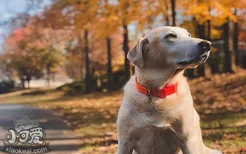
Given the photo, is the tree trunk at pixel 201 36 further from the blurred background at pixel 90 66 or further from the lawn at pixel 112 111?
the lawn at pixel 112 111

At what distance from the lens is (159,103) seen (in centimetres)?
216

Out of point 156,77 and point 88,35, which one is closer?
point 156,77

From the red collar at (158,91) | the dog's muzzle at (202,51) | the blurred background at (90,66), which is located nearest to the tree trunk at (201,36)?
the blurred background at (90,66)

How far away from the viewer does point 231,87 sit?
9.09m

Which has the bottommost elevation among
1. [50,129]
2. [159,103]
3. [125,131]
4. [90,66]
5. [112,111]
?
[112,111]

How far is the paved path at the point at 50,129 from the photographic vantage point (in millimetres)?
4044

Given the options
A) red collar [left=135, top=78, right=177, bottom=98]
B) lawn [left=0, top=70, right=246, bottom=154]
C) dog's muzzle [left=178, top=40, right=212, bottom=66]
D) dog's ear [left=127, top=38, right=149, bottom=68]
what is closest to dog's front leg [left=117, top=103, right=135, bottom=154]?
red collar [left=135, top=78, right=177, bottom=98]

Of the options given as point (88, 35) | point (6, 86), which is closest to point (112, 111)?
point (88, 35)

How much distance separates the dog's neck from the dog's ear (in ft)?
0.24

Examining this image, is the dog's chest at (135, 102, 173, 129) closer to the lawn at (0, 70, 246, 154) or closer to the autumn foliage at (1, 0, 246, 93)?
the lawn at (0, 70, 246, 154)

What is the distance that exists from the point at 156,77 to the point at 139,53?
165 millimetres

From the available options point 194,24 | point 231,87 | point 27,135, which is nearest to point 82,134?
point 27,135

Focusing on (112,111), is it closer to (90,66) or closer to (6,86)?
(90,66)

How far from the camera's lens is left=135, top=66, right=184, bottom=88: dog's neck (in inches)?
86.1
